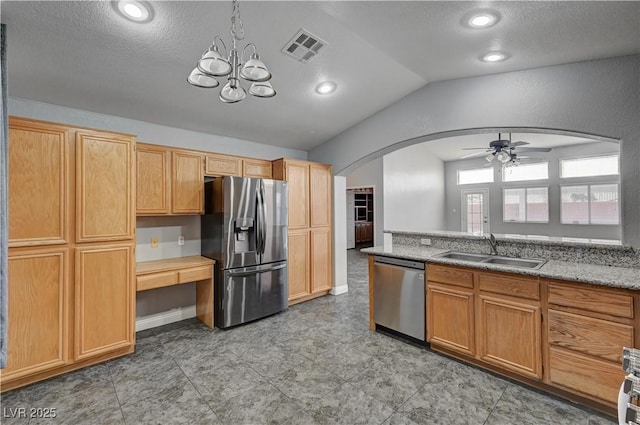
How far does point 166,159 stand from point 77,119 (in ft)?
2.97

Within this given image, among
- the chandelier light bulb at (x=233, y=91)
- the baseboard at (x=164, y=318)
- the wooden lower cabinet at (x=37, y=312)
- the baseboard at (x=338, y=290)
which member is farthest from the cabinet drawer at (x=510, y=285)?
the wooden lower cabinet at (x=37, y=312)

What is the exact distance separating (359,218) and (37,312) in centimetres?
963

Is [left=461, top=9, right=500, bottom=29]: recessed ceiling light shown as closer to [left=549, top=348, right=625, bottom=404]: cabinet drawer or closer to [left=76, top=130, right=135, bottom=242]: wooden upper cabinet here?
[left=549, top=348, right=625, bottom=404]: cabinet drawer

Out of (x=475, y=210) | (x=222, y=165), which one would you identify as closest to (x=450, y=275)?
(x=222, y=165)

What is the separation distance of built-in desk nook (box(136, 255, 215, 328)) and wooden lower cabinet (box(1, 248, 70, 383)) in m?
0.63

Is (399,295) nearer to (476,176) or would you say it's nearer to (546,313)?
(546,313)

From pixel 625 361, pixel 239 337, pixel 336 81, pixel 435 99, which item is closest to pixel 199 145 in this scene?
pixel 336 81

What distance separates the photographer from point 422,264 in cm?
294

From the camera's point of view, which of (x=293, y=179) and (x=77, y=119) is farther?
(x=293, y=179)

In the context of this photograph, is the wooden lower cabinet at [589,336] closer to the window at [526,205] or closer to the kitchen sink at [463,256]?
the kitchen sink at [463,256]

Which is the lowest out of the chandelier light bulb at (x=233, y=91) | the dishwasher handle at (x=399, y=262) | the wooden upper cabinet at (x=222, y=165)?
the dishwasher handle at (x=399, y=262)

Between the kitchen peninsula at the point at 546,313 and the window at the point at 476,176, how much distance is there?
24.1 feet

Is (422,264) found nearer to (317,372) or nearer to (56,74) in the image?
(317,372)

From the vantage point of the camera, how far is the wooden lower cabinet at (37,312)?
2.26m
